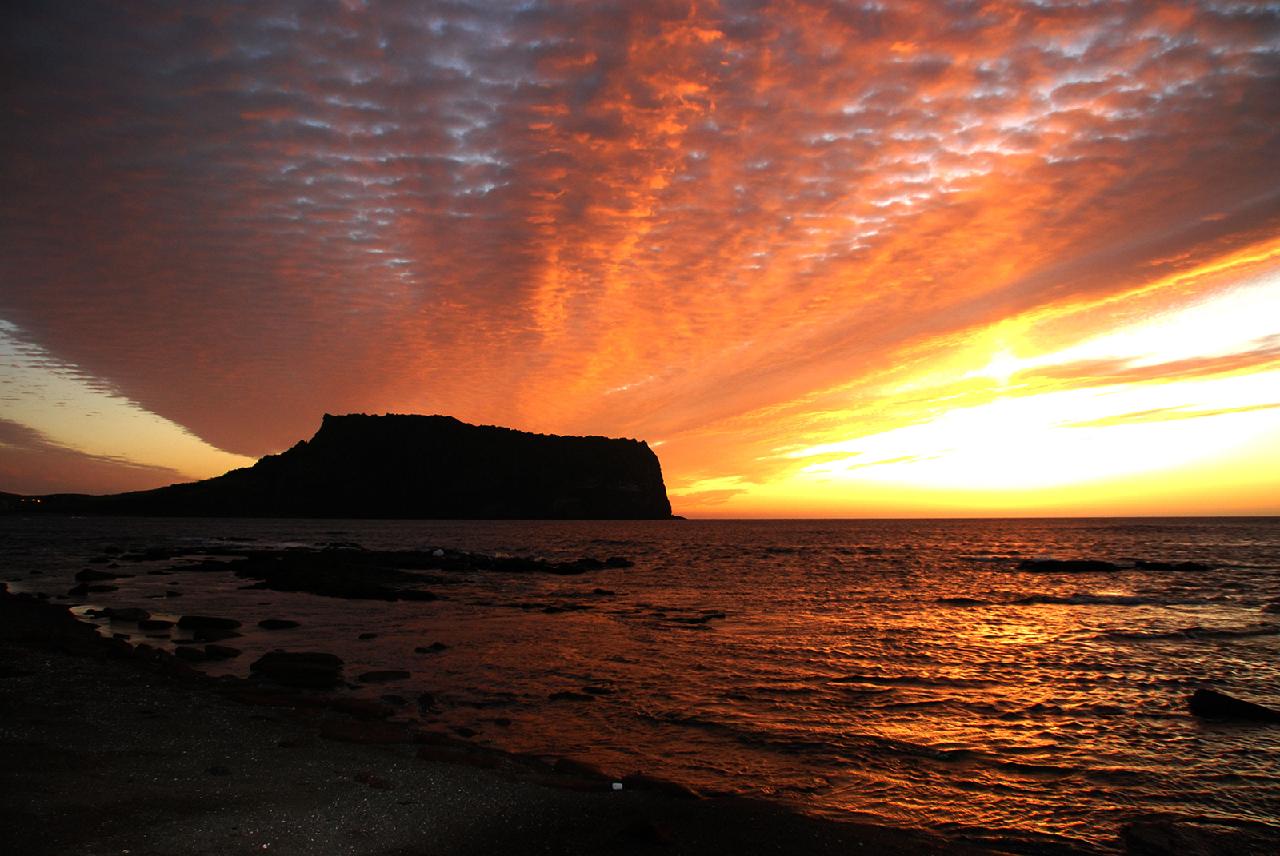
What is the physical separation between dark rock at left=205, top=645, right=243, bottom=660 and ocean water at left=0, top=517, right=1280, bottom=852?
55cm

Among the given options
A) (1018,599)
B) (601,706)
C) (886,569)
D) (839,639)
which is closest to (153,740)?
(601,706)

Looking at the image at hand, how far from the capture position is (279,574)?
41.7 meters

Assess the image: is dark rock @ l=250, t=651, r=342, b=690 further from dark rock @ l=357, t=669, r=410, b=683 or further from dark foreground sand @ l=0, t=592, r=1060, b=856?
dark foreground sand @ l=0, t=592, r=1060, b=856

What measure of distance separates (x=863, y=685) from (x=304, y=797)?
46.7 feet

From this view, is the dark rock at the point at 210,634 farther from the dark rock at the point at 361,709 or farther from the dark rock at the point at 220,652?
the dark rock at the point at 361,709

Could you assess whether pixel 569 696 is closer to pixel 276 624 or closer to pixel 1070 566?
pixel 276 624

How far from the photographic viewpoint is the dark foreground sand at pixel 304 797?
723 cm

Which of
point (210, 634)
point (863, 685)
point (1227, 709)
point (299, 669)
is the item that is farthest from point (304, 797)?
point (1227, 709)

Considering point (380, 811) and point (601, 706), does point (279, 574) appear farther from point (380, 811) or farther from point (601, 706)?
point (380, 811)

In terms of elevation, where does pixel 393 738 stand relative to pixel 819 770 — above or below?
above

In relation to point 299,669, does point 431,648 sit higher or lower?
lower

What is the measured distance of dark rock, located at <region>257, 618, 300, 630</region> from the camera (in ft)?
80.7

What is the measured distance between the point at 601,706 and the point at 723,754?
157 inches

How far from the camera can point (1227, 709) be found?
1504 cm
